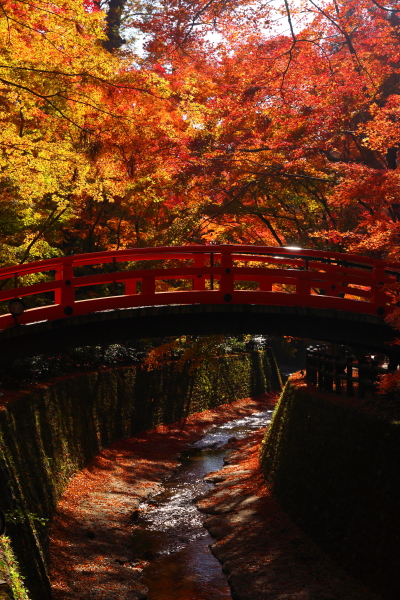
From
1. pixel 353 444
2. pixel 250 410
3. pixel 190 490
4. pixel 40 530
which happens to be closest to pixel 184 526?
pixel 190 490

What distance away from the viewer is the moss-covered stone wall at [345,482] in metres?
8.66

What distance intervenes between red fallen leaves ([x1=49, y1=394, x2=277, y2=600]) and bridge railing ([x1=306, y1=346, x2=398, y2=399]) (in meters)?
5.45

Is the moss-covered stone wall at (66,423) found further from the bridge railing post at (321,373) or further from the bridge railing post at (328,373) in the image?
the bridge railing post at (328,373)

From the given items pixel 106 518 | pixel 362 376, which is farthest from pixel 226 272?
pixel 106 518

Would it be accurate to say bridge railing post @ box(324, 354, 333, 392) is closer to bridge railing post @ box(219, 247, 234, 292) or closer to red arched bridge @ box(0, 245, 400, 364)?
red arched bridge @ box(0, 245, 400, 364)

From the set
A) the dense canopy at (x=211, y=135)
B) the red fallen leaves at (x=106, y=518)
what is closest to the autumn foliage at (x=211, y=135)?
the dense canopy at (x=211, y=135)

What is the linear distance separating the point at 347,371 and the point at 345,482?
267cm

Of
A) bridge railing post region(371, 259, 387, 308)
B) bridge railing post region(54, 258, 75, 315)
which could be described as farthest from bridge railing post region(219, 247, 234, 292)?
bridge railing post region(371, 259, 387, 308)

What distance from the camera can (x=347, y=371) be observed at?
39.7 feet

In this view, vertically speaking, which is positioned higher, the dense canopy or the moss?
the dense canopy

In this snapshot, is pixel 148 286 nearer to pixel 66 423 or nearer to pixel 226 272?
pixel 226 272

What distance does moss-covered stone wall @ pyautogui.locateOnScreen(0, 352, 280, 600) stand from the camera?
894 centimetres

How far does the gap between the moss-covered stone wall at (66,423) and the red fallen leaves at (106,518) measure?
37 centimetres

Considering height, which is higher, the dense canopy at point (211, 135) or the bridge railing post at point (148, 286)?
the dense canopy at point (211, 135)
